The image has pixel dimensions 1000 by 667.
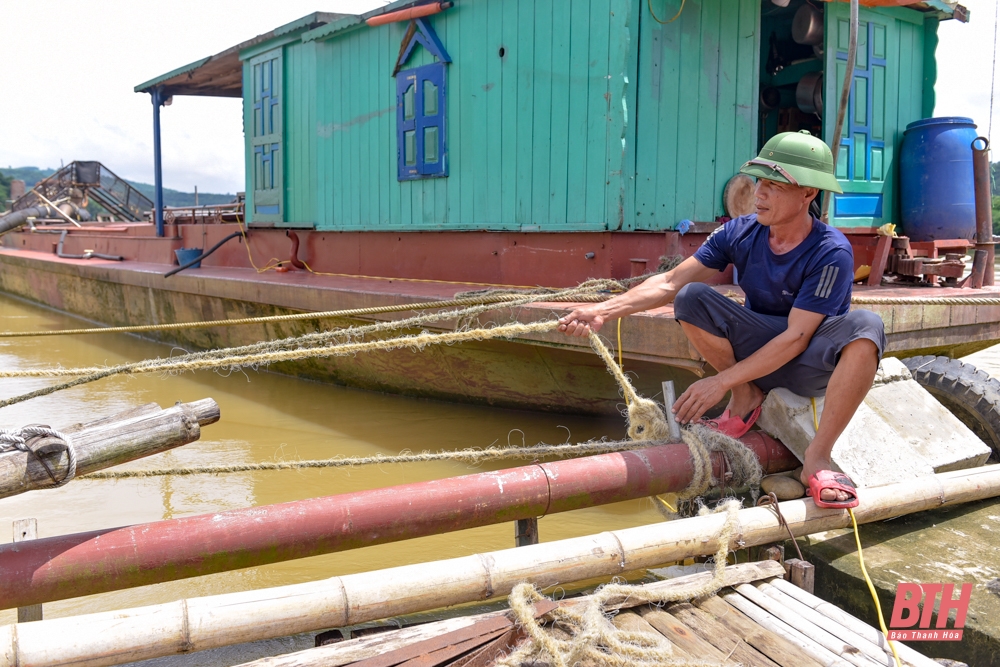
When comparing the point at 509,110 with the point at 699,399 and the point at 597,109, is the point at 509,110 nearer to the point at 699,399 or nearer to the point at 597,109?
the point at 597,109

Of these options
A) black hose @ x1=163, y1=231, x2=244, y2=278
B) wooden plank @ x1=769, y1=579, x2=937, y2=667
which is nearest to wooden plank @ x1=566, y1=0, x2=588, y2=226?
wooden plank @ x1=769, y1=579, x2=937, y2=667

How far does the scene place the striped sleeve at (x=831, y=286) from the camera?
293cm

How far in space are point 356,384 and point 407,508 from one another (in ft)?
14.2

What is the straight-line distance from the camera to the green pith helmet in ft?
9.62

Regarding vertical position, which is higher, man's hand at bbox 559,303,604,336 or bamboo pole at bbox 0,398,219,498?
man's hand at bbox 559,303,604,336

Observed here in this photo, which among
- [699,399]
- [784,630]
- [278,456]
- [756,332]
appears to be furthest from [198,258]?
[784,630]

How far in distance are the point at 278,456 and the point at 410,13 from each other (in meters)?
3.72

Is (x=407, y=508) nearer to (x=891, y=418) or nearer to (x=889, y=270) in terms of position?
(x=891, y=418)

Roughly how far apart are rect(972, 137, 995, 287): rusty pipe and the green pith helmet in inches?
134

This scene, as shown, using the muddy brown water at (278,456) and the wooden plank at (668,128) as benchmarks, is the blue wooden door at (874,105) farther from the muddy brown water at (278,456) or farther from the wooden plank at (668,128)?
the muddy brown water at (278,456)

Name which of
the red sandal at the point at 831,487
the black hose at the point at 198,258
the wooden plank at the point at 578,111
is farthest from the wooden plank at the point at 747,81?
the black hose at the point at 198,258

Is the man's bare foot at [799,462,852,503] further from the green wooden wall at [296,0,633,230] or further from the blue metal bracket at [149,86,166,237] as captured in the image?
the blue metal bracket at [149,86,166,237]

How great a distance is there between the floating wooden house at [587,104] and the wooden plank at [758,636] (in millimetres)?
3239

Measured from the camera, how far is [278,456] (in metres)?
5.35
